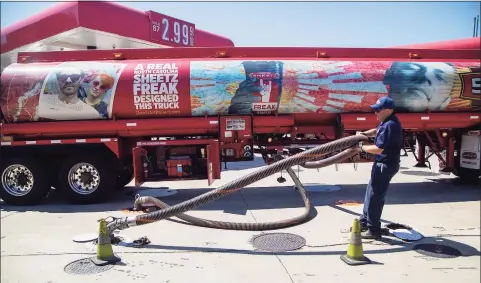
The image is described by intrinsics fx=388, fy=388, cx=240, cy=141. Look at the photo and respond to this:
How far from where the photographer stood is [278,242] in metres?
5.68

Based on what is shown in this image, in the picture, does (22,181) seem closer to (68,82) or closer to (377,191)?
(68,82)

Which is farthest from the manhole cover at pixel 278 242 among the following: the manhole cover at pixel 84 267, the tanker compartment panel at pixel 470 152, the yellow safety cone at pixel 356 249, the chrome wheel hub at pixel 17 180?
the tanker compartment panel at pixel 470 152

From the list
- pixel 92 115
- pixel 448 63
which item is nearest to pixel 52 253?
pixel 92 115

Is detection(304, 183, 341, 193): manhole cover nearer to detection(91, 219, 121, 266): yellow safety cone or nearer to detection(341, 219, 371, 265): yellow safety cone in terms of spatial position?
detection(341, 219, 371, 265): yellow safety cone

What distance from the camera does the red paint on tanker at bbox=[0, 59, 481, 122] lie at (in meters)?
8.46

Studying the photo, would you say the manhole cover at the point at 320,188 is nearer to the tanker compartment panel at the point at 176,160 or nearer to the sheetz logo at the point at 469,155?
the tanker compartment panel at the point at 176,160

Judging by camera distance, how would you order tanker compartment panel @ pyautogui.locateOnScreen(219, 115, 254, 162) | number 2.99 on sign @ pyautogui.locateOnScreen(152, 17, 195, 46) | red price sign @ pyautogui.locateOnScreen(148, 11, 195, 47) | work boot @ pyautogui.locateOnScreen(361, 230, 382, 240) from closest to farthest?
work boot @ pyautogui.locateOnScreen(361, 230, 382, 240)
tanker compartment panel @ pyautogui.locateOnScreen(219, 115, 254, 162)
red price sign @ pyautogui.locateOnScreen(148, 11, 195, 47)
number 2.99 on sign @ pyautogui.locateOnScreen(152, 17, 195, 46)

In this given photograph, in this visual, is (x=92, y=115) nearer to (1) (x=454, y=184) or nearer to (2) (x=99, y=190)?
(2) (x=99, y=190)

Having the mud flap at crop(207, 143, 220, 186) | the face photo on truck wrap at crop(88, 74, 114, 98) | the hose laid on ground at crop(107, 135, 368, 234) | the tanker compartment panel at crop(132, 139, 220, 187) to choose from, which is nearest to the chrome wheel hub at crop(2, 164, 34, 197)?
the face photo on truck wrap at crop(88, 74, 114, 98)

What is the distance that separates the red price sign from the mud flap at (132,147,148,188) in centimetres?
922

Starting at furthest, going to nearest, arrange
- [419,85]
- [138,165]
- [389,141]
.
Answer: [419,85] → [138,165] → [389,141]

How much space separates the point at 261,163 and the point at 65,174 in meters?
7.97

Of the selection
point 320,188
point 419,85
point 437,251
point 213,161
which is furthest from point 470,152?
point 213,161

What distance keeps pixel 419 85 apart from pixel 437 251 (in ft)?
16.2
